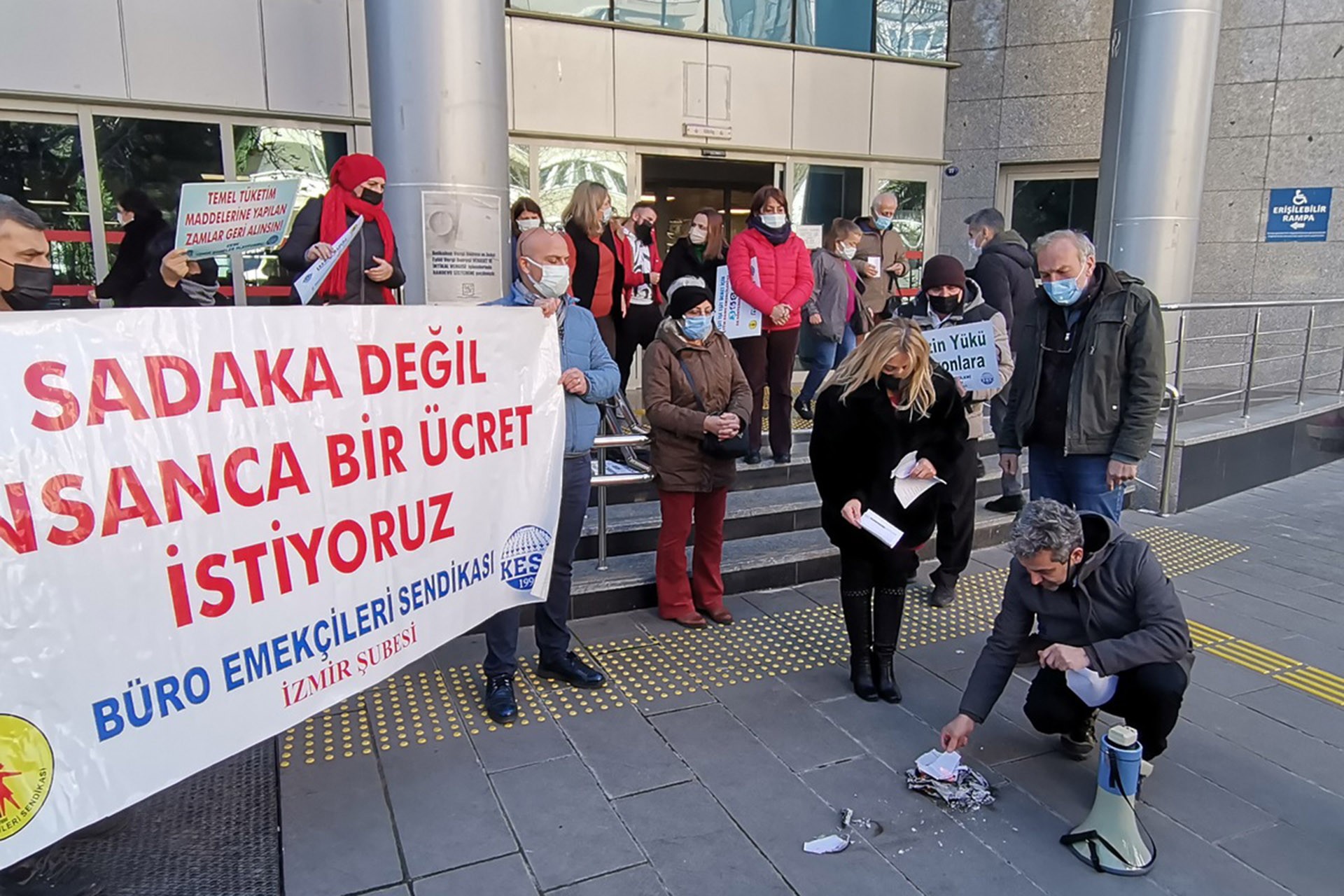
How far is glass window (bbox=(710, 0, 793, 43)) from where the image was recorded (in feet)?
31.7

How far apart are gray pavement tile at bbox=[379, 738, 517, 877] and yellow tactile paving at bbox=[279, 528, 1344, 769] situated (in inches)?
5.5

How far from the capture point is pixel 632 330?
22.3 feet

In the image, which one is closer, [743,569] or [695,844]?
[695,844]

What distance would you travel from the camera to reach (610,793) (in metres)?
3.20

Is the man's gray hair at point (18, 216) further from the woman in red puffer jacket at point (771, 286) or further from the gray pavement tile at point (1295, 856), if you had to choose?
the gray pavement tile at point (1295, 856)

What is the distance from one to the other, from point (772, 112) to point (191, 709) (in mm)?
9182

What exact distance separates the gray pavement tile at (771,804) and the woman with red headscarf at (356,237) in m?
2.63

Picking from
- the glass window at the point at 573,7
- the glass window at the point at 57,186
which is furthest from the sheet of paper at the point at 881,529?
the glass window at the point at 573,7

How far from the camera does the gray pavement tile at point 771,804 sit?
277cm

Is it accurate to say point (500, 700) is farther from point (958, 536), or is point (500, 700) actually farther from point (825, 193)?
point (825, 193)

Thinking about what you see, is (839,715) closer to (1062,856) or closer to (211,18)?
(1062,856)

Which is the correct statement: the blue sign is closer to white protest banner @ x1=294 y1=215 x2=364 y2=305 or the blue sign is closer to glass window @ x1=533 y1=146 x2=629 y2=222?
glass window @ x1=533 y1=146 x2=629 y2=222

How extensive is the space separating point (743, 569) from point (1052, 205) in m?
8.54

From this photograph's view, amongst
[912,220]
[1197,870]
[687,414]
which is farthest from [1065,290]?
[912,220]
